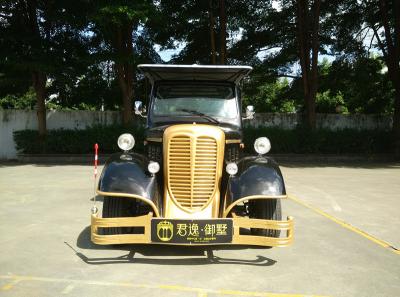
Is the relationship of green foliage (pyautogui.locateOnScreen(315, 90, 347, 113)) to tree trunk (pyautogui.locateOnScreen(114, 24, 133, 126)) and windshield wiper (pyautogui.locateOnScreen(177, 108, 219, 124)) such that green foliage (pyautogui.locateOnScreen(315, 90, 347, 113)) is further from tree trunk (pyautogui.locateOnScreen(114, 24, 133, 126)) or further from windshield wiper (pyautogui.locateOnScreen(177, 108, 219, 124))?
windshield wiper (pyautogui.locateOnScreen(177, 108, 219, 124))

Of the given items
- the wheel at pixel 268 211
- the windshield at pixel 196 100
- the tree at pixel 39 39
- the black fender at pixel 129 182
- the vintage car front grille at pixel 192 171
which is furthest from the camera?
the tree at pixel 39 39

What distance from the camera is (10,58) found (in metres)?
16.4

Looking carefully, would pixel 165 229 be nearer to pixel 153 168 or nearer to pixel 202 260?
pixel 202 260

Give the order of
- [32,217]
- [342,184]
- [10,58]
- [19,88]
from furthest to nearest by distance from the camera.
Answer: [19,88], [10,58], [342,184], [32,217]

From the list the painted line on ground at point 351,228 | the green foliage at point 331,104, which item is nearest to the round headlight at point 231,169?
the painted line on ground at point 351,228

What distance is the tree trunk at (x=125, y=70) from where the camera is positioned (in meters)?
18.7

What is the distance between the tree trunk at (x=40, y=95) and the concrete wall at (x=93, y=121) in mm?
1051

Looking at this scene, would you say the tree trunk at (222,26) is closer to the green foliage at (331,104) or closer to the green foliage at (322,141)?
the green foliage at (322,141)

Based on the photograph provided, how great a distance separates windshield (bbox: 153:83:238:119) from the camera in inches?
257

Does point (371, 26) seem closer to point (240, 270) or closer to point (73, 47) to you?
point (73, 47)

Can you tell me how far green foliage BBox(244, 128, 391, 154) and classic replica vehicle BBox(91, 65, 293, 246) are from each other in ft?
44.8

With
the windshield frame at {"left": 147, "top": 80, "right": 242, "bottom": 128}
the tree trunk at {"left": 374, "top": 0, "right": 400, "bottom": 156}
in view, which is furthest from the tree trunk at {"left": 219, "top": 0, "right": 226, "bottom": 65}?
the windshield frame at {"left": 147, "top": 80, "right": 242, "bottom": 128}

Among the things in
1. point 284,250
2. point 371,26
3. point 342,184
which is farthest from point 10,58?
point 371,26

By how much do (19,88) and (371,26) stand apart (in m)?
17.9
